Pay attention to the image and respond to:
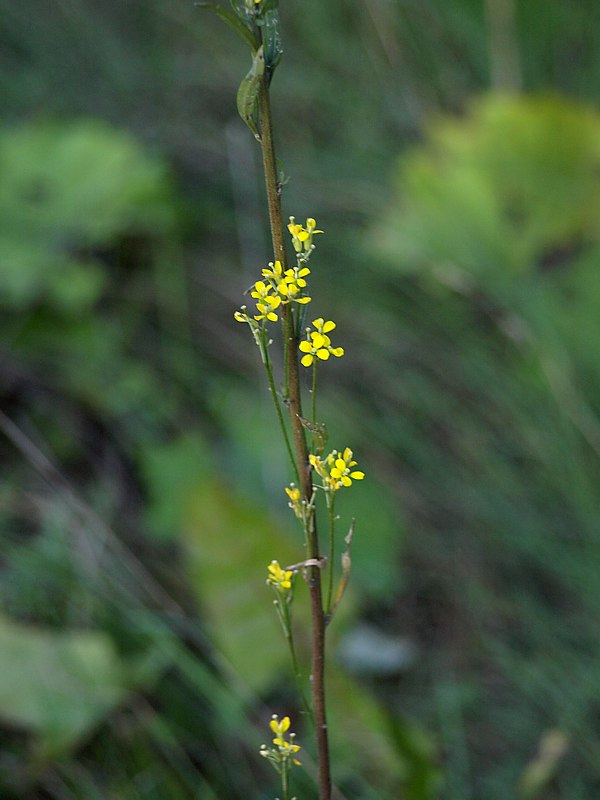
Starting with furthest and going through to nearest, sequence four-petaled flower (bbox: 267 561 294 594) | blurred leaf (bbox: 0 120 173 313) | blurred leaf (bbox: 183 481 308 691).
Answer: blurred leaf (bbox: 0 120 173 313)
blurred leaf (bbox: 183 481 308 691)
four-petaled flower (bbox: 267 561 294 594)

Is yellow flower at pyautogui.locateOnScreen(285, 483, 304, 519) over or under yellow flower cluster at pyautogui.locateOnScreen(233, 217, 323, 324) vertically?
under

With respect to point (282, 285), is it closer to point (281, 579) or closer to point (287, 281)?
point (287, 281)

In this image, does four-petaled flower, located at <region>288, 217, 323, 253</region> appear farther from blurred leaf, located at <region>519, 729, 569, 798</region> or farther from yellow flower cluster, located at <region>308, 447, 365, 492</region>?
blurred leaf, located at <region>519, 729, 569, 798</region>

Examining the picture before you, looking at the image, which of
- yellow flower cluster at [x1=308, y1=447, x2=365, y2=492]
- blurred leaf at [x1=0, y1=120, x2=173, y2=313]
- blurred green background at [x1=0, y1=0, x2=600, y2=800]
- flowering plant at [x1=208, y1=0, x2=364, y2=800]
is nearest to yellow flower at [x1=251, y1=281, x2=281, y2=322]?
flowering plant at [x1=208, y1=0, x2=364, y2=800]

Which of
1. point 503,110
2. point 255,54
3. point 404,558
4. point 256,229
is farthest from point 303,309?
point 256,229

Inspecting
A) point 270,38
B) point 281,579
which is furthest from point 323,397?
point 270,38

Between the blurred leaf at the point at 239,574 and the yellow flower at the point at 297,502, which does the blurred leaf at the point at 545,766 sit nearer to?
the blurred leaf at the point at 239,574

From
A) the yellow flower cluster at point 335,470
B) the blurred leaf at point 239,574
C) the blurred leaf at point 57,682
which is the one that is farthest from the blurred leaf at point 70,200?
the yellow flower cluster at point 335,470
